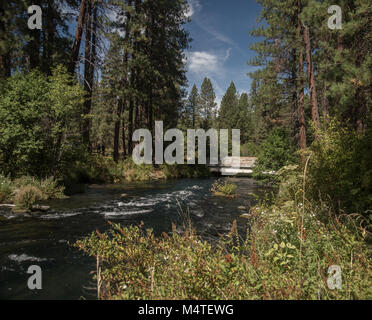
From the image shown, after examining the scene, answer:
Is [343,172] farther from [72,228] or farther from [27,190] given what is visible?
[27,190]

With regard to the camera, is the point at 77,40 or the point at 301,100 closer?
the point at 301,100

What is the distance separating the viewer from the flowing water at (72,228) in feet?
11.3

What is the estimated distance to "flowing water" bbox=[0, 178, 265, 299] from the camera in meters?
3.43

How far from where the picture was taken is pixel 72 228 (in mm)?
5984

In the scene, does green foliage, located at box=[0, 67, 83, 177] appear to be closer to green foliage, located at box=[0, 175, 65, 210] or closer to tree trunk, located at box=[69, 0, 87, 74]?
green foliage, located at box=[0, 175, 65, 210]

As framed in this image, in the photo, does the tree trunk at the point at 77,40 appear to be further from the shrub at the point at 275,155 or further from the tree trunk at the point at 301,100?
the tree trunk at the point at 301,100

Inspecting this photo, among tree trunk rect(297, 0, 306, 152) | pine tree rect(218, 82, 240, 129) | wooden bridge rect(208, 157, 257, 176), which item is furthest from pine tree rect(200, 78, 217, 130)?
tree trunk rect(297, 0, 306, 152)

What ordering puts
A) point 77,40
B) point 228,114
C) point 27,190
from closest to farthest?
point 27,190 < point 77,40 < point 228,114

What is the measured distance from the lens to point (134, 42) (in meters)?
18.7

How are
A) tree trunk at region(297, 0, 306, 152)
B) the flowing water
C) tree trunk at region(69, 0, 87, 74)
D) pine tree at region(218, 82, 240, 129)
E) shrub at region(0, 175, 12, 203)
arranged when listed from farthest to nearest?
pine tree at region(218, 82, 240, 129) < tree trunk at region(69, 0, 87, 74) < tree trunk at region(297, 0, 306, 152) < shrub at region(0, 175, 12, 203) < the flowing water

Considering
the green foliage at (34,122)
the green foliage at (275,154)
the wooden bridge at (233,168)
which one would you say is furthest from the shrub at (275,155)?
the wooden bridge at (233,168)

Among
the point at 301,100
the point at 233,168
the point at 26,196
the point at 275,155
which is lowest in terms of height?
the point at 26,196

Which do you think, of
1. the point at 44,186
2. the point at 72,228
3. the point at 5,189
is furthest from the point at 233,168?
the point at 72,228
